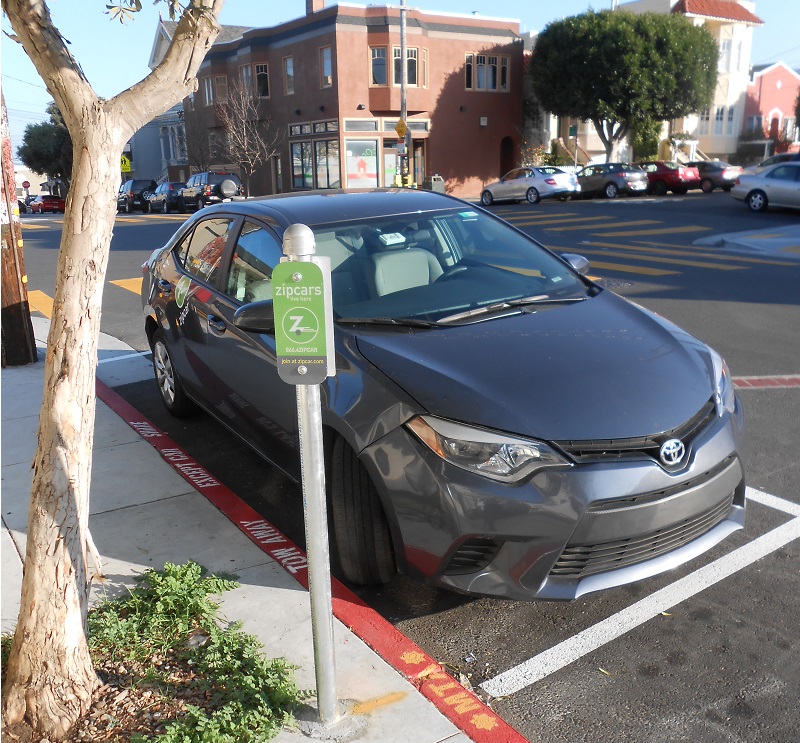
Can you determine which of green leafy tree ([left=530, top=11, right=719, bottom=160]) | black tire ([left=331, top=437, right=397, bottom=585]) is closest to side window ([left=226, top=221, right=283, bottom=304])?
black tire ([left=331, top=437, right=397, bottom=585])

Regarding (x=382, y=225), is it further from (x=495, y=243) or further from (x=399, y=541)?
(x=399, y=541)

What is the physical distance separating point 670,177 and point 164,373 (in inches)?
1151

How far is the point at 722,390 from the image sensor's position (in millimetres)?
3697

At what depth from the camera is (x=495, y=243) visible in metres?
4.88

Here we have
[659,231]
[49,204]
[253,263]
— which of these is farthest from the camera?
[49,204]

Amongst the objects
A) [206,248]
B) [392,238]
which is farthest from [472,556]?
[206,248]

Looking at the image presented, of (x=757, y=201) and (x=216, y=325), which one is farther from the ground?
(x=216, y=325)

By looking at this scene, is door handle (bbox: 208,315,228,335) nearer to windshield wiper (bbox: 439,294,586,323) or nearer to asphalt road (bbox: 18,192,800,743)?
asphalt road (bbox: 18,192,800,743)

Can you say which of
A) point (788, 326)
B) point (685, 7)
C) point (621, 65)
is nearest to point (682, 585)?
point (788, 326)

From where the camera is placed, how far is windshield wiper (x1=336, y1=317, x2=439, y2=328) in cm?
385

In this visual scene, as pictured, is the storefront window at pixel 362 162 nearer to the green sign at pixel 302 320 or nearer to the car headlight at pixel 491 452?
the car headlight at pixel 491 452

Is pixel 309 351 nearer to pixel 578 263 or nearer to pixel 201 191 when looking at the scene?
pixel 578 263

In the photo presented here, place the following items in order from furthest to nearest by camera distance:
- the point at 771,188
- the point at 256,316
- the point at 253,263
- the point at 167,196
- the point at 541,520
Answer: the point at 167,196, the point at 771,188, the point at 253,263, the point at 256,316, the point at 541,520

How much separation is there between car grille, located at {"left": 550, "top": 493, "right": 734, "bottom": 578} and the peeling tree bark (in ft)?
5.67
